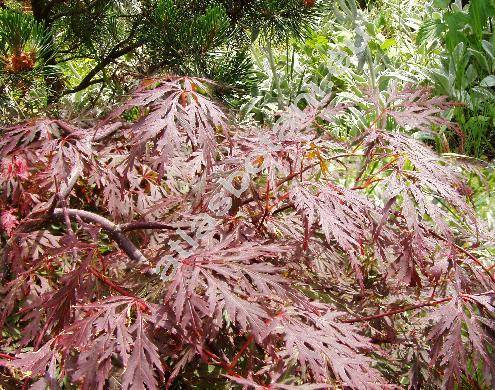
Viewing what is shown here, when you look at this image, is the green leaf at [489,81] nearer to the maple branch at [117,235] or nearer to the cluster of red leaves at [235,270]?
the cluster of red leaves at [235,270]

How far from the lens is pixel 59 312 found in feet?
3.43

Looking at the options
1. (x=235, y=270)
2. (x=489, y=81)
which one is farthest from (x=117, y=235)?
(x=489, y=81)

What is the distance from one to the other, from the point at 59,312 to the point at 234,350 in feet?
1.26

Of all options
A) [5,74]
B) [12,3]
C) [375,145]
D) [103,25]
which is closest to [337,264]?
[375,145]

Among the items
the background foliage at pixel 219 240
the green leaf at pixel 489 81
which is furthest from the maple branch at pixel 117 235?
the green leaf at pixel 489 81

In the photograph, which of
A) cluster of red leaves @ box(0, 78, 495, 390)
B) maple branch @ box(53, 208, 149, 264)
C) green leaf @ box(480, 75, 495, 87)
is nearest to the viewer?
cluster of red leaves @ box(0, 78, 495, 390)

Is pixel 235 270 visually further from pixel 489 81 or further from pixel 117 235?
pixel 489 81

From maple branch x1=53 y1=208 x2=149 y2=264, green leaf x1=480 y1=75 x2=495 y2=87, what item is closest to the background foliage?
maple branch x1=53 y1=208 x2=149 y2=264

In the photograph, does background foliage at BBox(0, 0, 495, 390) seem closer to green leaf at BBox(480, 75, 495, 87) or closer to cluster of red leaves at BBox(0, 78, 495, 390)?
cluster of red leaves at BBox(0, 78, 495, 390)

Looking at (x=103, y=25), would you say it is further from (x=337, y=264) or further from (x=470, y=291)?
(x=470, y=291)

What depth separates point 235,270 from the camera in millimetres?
963

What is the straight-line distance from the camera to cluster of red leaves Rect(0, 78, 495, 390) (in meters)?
0.94

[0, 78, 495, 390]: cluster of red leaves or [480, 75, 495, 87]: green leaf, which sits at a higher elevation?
[0, 78, 495, 390]: cluster of red leaves

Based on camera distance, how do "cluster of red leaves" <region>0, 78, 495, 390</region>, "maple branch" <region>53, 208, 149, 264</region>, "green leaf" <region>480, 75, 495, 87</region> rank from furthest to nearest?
"green leaf" <region>480, 75, 495, 87</region>, "maple branch" <region>53, 208, 149, 264</region>, "cluster of red leaves" <region>0, 78, 495, 390</region>
